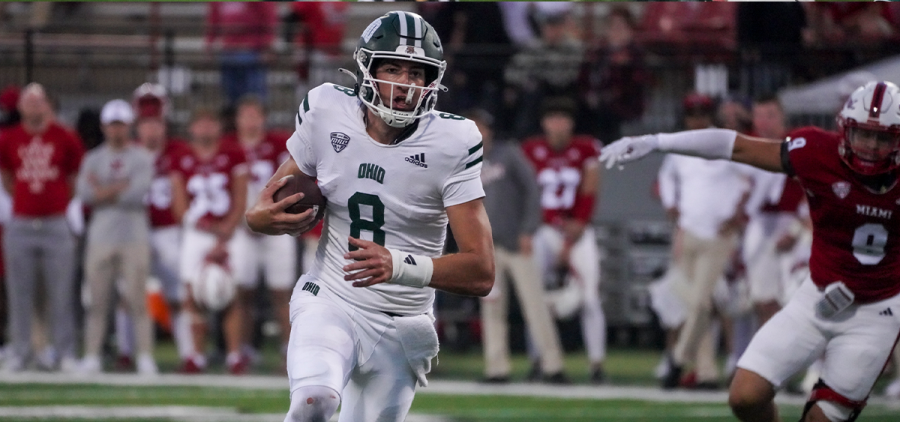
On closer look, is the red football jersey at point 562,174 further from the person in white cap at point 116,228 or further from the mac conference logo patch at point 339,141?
the mac conference logo patch at point 339,141

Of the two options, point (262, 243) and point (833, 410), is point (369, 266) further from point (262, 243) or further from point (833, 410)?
point (262, 243)

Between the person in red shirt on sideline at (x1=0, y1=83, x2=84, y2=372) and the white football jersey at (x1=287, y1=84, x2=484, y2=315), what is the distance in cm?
548

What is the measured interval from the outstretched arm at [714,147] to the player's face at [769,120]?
3.83 m

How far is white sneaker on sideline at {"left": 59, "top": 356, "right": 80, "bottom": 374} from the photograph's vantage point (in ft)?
31.0

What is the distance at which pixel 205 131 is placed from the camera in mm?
9891

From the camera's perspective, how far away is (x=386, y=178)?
4395 mm

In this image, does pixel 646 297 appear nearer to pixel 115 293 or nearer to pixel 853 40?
pixel 853 40

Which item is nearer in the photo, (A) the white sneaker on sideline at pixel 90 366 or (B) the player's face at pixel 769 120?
(B) the player's face at pixel 769 120

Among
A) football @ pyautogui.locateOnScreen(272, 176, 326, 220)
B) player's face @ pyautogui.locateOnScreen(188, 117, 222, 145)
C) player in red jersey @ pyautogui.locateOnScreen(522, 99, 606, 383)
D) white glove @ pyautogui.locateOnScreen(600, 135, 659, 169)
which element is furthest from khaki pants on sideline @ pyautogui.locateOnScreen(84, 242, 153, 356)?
football @ pyautogui.locateOnScreen(272, 176, 326, 220)

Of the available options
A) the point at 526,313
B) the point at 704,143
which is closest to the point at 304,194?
the point at 704,143

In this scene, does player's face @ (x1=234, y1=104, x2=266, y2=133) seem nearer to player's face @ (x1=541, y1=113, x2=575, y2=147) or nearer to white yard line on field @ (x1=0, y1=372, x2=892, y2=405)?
white yard line on field @ (x1=0, y1=372, x2=892, y2=405)

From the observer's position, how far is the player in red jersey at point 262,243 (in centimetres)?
968

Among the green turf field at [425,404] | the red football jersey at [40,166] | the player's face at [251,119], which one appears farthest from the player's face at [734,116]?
the red football jersey at [40,166]

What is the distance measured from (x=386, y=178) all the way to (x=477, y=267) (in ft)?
1.53
